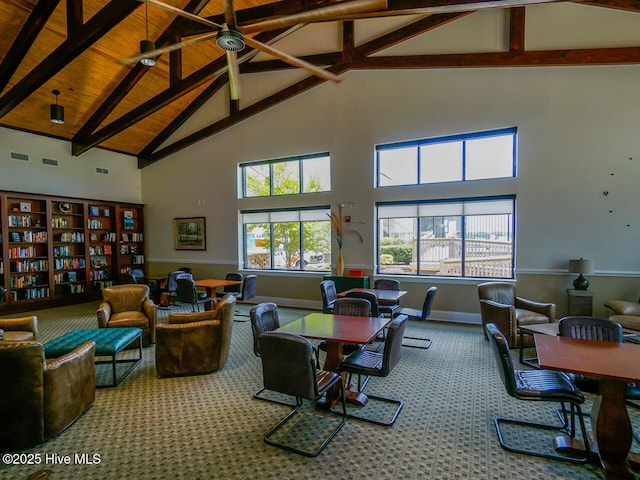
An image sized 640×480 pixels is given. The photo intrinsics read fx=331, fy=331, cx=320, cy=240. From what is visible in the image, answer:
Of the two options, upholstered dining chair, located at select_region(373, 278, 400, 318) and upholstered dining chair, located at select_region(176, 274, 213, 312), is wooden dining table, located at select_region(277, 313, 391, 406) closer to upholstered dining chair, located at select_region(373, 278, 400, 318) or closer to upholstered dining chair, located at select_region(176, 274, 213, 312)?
upholstered dining chair, located at select_region(373, 278, 400, 318)

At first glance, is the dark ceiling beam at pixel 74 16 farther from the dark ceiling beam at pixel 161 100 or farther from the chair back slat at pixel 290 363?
the chair back slat at pixel 290 363

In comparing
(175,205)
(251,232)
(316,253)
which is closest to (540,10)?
(316,253)

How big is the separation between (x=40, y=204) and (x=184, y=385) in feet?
22.3

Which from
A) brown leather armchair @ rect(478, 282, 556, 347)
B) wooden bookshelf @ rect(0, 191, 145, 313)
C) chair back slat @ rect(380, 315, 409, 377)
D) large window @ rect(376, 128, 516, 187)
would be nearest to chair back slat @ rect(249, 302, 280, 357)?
chair back slat @ rect(380, 315, 409, 377)

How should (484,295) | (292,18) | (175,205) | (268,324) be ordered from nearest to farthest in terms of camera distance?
(292,18) < (268,324) < (484,295) < (175,205)

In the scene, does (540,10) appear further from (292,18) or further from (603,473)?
(603,473)

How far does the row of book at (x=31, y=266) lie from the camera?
7137mm

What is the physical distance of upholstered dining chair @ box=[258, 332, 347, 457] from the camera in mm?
2369

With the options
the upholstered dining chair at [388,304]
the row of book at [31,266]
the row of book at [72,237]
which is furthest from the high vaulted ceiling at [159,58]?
the upholstered dining chair at [388,304]

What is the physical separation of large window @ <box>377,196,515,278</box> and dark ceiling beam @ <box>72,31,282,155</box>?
4035mm

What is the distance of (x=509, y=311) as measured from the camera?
428cm

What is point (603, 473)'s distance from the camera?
87.5 inches

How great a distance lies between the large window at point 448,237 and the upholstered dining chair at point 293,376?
14.0ft

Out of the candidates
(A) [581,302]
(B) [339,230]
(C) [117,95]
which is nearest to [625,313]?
(A) [581,302]
